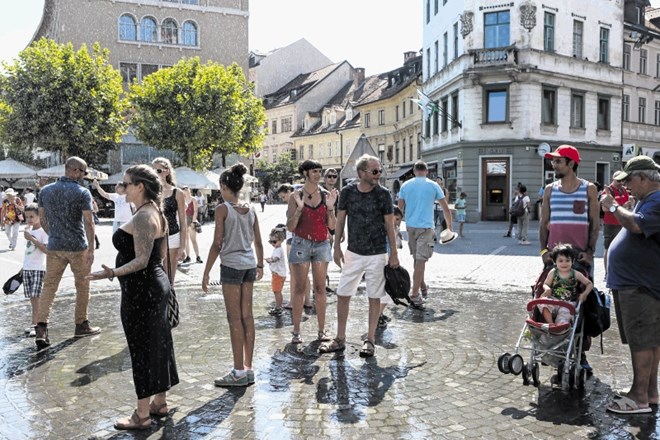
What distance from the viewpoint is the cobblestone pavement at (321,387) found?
4.27 meters

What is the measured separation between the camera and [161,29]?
48688 millimetres

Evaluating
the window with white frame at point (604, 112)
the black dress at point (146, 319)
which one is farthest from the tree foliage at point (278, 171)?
the black dress at point (146, 319)

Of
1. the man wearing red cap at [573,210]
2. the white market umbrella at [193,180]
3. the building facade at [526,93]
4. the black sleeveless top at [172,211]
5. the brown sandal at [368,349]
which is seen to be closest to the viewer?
the man wearing red cap at [573,210]

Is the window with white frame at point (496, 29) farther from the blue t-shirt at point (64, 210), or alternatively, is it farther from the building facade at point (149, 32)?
the blue t-shirt at point (64, 210)

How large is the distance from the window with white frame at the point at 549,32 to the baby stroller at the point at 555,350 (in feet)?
98.5

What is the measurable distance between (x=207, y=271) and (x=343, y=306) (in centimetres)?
156

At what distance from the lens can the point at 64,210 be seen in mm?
6609

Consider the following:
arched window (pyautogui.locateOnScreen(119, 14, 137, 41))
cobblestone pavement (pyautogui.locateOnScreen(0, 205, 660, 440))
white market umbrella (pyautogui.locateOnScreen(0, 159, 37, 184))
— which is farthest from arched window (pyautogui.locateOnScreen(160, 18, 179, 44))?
cobblestone pavement (pyautogui.locateOnScreen(0, 205, 660, 440))

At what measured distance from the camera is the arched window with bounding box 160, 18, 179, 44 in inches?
1919

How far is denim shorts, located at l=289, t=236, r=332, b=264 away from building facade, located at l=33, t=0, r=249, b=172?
137ft

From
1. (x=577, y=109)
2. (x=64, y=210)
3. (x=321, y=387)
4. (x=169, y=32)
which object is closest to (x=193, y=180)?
(x=577, y=109)

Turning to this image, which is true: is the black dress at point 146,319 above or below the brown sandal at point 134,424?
above

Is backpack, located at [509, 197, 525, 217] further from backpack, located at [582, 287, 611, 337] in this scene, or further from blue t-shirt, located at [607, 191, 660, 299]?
blue t-shirt, located at [607, 191, 660, 299]

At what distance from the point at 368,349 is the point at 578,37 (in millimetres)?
32581
